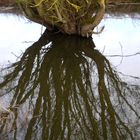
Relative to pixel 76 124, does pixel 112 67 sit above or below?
above

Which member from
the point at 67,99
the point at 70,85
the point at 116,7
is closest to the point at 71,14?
the point at 70,85

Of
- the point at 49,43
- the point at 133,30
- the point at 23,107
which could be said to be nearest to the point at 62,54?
the point at 49,43

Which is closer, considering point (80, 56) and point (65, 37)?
point (80, 56)

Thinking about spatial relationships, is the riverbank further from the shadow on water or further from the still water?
the shadow on water

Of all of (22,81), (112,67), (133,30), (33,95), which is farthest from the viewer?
(133,30)

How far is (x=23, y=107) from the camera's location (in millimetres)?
8258

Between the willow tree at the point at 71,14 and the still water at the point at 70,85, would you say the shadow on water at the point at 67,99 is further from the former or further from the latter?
the willow tree at the point at 71,14

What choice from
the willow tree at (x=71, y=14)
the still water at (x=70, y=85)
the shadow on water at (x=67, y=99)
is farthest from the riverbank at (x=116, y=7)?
the shadow on water at (x=67, y=99)

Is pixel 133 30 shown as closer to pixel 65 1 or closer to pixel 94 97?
pixel 65 1

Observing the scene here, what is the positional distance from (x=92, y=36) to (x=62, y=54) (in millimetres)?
2521

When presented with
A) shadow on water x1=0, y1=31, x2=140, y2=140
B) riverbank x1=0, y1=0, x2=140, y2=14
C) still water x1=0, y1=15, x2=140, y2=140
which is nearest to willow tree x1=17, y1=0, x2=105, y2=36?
still water x1=0, y1=15, x2=140, y2=140

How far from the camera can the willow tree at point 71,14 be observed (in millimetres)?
13275

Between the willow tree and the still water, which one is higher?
the willow tree

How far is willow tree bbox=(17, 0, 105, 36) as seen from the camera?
523 inches
